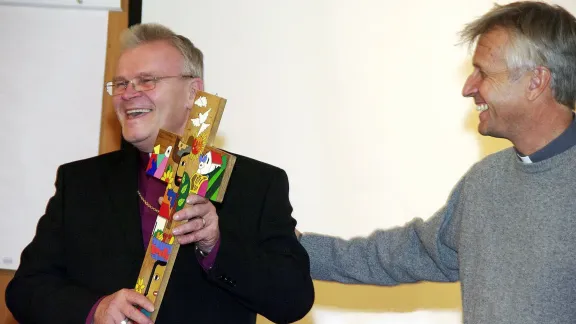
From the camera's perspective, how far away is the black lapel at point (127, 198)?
2248mm

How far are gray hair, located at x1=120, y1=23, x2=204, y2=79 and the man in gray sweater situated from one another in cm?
80

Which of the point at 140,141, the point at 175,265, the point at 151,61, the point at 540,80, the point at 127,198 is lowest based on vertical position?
the point at 175,265

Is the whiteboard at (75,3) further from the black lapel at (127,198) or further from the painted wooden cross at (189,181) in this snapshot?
the painted wooden cross at (189,181)

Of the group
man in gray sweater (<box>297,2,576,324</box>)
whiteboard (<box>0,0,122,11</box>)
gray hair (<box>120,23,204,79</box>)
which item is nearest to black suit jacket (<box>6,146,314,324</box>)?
gray hair (<box>120,23,204,79</box>)

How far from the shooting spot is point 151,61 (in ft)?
7.82

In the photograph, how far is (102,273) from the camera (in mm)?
2236

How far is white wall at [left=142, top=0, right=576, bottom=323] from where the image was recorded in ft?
10.6

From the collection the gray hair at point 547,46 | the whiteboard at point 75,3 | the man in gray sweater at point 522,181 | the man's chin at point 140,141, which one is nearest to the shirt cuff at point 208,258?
the man's chin at point 140,141

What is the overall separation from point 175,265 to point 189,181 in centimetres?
42

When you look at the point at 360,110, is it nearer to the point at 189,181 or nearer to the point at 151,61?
the point at 151,61

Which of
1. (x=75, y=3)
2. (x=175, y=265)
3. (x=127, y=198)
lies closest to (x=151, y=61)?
(x=127, y=198)

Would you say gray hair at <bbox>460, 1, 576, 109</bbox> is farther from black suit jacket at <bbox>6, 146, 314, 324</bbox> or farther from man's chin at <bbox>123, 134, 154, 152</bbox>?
man's chin at <bbox>123, 134, 154, 152</bbox>

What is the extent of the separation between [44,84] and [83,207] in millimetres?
1284

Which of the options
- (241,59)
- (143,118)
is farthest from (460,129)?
(143,118)
